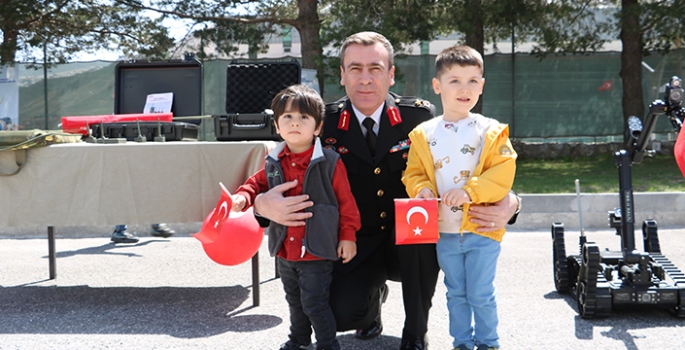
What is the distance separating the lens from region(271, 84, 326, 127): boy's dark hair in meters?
3.17

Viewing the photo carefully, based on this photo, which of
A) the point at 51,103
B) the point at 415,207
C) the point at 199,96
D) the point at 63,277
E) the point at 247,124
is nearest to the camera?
the point at 415,207

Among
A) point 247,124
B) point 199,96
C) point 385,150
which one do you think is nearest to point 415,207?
point 385,150

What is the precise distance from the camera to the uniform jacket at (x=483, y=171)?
303 centimetres

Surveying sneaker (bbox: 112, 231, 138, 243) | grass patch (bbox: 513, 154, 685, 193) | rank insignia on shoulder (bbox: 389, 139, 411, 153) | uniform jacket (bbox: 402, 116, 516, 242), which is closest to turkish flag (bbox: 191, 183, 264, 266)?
rank insignia on shoulder (bbox: 389, 139, 411, 153)

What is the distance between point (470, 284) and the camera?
313 centimetres

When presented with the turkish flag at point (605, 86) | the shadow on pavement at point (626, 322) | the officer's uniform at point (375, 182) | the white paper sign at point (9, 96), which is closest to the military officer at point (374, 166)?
the officer's uniform at point (375, 182)

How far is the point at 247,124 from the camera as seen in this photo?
453cm

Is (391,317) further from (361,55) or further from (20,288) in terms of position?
(20,288)

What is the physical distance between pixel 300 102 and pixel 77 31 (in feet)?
37.5

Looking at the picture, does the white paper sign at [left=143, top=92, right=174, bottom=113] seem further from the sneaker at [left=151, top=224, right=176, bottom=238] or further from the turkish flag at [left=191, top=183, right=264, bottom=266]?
the turkish flag at [left=191, top=183, right=264, bottom=266]

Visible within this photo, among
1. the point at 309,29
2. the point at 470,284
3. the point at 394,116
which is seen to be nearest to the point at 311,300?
the point at 470,284

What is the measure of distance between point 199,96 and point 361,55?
2.57 m

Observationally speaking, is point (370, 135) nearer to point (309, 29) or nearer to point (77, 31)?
point (309, 29)

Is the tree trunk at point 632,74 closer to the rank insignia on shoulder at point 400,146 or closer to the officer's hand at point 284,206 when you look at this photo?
the rank insignia on shoulder at point 400,146
